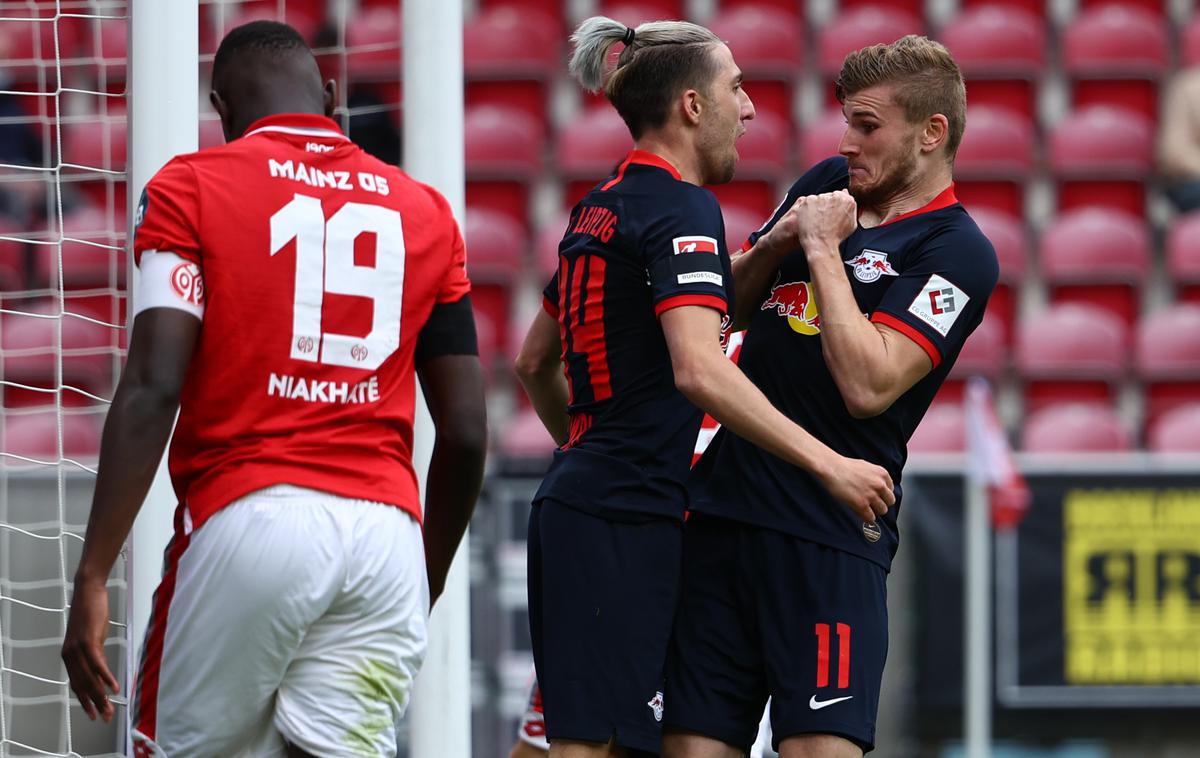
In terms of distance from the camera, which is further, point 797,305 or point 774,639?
point 797,305

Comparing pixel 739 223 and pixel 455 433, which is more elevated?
pixel 739 223

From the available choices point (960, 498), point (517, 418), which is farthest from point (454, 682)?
point (517, 418)

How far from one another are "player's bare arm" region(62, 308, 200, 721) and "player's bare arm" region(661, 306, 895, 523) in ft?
2.94

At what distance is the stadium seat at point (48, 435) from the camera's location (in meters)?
7.70

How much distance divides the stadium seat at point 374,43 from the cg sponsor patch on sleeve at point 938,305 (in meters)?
6.42

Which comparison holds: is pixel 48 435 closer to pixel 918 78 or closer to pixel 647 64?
pixel 647 64

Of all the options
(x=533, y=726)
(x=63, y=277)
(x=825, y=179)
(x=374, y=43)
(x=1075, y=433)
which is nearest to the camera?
(x=825, y=179)

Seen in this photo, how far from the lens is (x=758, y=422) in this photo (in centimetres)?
301

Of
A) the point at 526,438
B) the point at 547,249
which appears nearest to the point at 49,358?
the point at 526,438

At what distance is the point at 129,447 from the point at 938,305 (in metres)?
1.54

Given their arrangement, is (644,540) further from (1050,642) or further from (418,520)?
(1050,642)

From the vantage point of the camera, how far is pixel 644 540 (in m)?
3.17

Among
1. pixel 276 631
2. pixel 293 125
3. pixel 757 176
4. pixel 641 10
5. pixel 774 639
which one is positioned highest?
pixel 641 10

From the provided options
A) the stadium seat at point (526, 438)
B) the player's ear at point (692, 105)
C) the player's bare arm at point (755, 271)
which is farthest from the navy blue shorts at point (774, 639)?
the stadium seat at point (526, 438)
